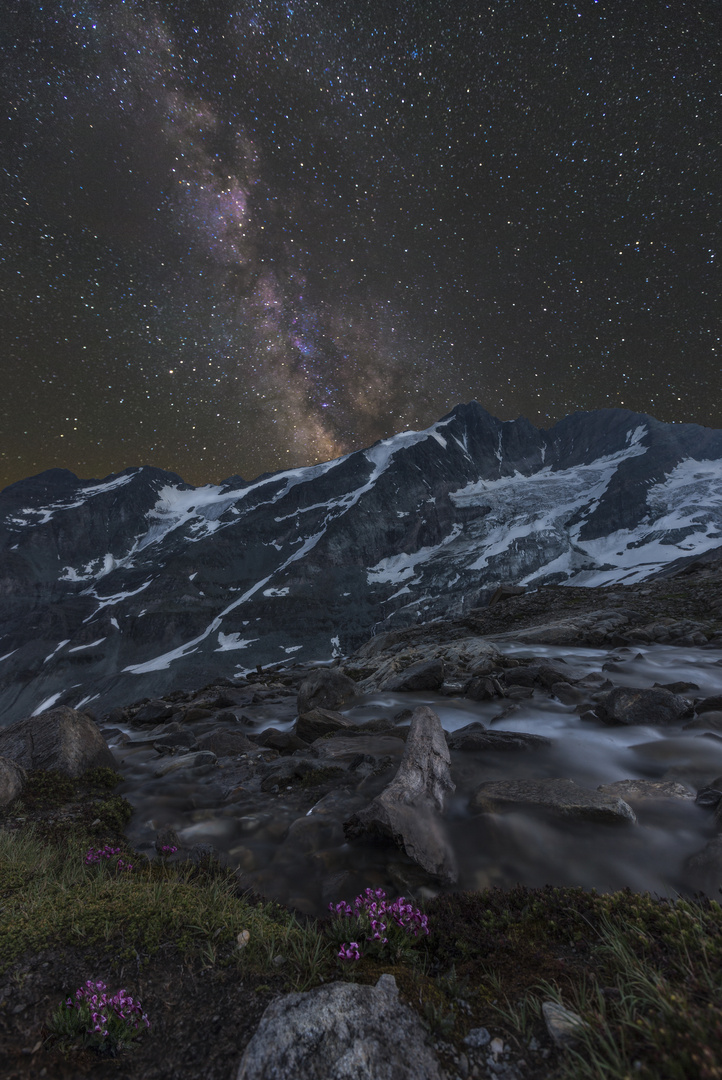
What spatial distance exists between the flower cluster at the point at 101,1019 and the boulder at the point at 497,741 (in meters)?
7.67

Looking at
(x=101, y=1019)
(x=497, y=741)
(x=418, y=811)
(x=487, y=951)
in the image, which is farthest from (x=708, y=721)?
(x=101, y=1019)

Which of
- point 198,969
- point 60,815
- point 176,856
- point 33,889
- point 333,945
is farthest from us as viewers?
point 60,815

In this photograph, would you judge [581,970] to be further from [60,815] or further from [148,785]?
[148,785]

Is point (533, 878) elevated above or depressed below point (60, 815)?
below

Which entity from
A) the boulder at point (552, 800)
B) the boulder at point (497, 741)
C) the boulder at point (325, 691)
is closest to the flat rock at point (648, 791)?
the boulder at point (552, 800)

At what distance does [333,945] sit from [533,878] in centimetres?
277

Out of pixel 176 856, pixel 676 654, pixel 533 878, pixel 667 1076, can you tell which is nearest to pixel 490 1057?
pixel 667 1076

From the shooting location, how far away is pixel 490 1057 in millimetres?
2553

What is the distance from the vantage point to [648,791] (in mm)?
6871

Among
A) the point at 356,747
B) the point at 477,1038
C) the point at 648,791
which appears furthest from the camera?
the point at 356,747

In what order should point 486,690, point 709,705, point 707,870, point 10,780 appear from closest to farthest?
1. point 707,870
2. point 10,780
3. point 709,705
4. point 486,690

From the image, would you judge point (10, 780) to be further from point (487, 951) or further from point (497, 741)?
point (497, 741)

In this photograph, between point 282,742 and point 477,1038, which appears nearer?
point 477,1038

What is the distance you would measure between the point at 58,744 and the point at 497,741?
9327 mm
